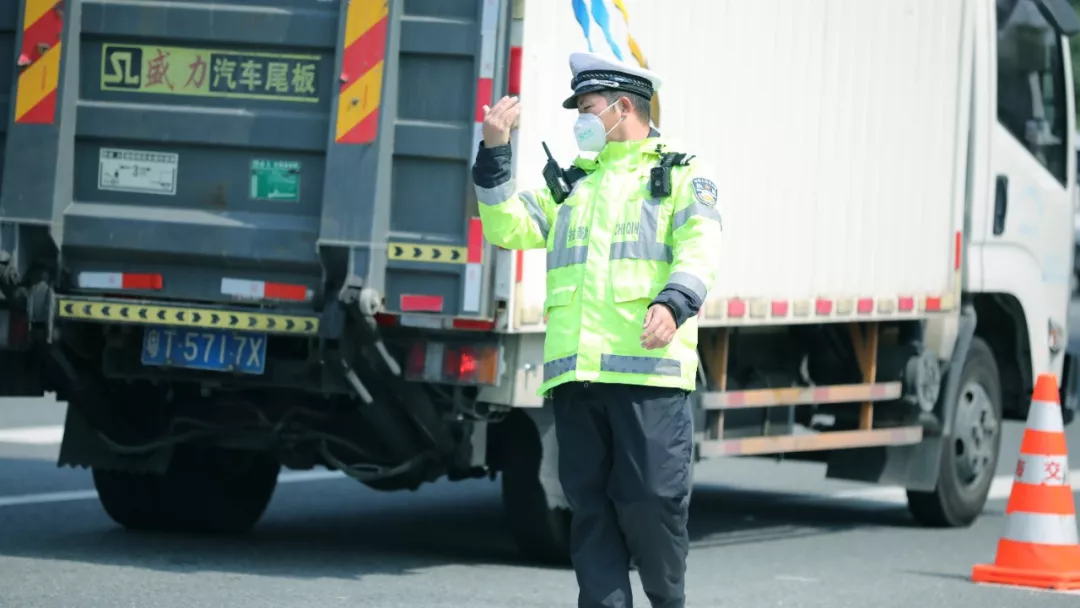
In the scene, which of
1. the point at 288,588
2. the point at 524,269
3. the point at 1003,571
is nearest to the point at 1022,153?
the point at 1003,571

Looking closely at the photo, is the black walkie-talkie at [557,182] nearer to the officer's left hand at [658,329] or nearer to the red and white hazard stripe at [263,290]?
the officer's left hand at [658,329]

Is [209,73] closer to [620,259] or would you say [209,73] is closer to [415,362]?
[415,362]

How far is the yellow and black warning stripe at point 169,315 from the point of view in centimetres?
828

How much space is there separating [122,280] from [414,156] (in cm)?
133

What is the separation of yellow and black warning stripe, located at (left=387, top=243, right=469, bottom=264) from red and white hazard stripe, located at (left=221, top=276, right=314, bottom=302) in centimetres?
40

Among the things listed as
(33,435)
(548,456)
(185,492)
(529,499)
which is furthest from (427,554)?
(33,435)

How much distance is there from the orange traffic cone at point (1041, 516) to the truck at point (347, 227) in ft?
4.52

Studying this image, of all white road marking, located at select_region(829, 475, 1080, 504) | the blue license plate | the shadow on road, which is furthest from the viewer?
white road marking, located at select_region(829, 475, 1080, 504)

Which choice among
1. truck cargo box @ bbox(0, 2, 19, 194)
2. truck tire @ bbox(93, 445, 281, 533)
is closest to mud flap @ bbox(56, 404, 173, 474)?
truck tire @ bbox(93, 445, 281, 533)

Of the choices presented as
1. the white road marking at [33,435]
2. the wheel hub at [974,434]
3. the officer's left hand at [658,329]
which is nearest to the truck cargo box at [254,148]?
the officer's left hand at [658,329]

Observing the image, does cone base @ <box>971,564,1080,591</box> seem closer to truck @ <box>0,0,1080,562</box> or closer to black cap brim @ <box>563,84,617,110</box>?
truck @ <box>0,0,1080,562</box>

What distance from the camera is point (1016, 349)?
40.1 feet

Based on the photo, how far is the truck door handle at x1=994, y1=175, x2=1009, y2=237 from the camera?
11.6 metres

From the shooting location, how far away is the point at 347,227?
8.20m
